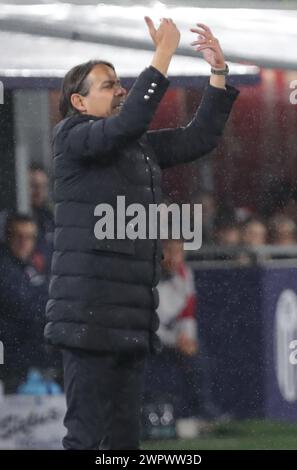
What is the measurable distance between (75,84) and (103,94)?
0.09 m

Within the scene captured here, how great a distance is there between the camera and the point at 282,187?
17.6ft

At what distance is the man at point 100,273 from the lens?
15.3 ft

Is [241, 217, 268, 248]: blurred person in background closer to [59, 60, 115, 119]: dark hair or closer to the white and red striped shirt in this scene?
the white and red striped shirt

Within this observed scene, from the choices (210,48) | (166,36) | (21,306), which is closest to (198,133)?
(210,48)

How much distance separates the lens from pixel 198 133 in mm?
4992

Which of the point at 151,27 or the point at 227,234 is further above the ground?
the point at 151,27

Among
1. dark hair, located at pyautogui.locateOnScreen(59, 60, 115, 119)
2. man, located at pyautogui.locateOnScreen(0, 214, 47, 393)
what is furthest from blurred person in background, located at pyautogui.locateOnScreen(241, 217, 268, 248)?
dark hair, located at pyautogui.locateOnScreen(59, 60, 115, 119)

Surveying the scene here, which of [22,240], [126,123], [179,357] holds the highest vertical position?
[126,123]

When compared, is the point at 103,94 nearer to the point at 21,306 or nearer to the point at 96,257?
the point at 96,257

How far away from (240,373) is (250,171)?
Result: 72 cm

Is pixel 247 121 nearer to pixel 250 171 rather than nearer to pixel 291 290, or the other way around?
pixel 250 171

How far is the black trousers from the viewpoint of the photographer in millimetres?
4668

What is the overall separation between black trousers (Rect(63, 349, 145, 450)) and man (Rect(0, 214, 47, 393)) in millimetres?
576

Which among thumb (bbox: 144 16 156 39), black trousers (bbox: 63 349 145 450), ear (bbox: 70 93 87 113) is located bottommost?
black trousers (bbox: 63 349 145 450)
